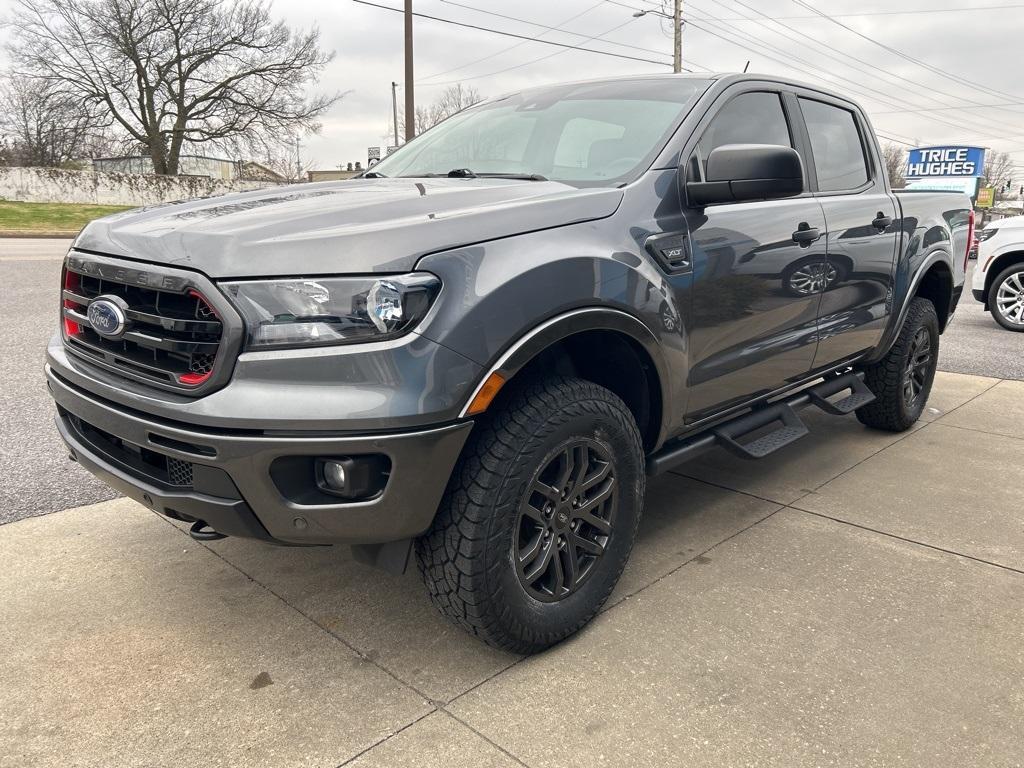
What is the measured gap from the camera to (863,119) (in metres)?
4.45

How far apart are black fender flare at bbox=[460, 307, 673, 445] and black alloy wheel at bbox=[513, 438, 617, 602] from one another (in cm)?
32

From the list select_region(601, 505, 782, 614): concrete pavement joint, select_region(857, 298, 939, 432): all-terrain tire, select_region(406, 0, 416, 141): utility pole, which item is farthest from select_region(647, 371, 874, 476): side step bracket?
select_region(406, 0, 416, 141): utility pole

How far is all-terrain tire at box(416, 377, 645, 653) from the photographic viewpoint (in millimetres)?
2170

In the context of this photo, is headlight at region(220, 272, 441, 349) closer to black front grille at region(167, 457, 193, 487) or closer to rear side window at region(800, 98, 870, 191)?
black front grille at region(167, 457, 193, 487)

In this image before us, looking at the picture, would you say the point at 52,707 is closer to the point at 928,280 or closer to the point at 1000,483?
the point at 1000,483

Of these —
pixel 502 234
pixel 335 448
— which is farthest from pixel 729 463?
pixel 335 448

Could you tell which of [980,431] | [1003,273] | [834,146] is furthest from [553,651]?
[1003,273]

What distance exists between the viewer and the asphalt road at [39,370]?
3.70 m

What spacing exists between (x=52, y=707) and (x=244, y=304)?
1.26 metres

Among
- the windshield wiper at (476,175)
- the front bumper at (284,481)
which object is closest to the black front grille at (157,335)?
the front bumper at (284,481)

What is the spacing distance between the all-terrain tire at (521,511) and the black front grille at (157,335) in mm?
730

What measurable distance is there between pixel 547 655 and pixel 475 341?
1.07 metres

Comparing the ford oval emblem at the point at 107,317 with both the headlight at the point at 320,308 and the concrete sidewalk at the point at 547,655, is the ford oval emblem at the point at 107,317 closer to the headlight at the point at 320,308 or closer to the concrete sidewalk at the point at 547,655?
the headlight at the point at 320,308

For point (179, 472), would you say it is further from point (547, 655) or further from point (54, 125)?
point (54, 125)
